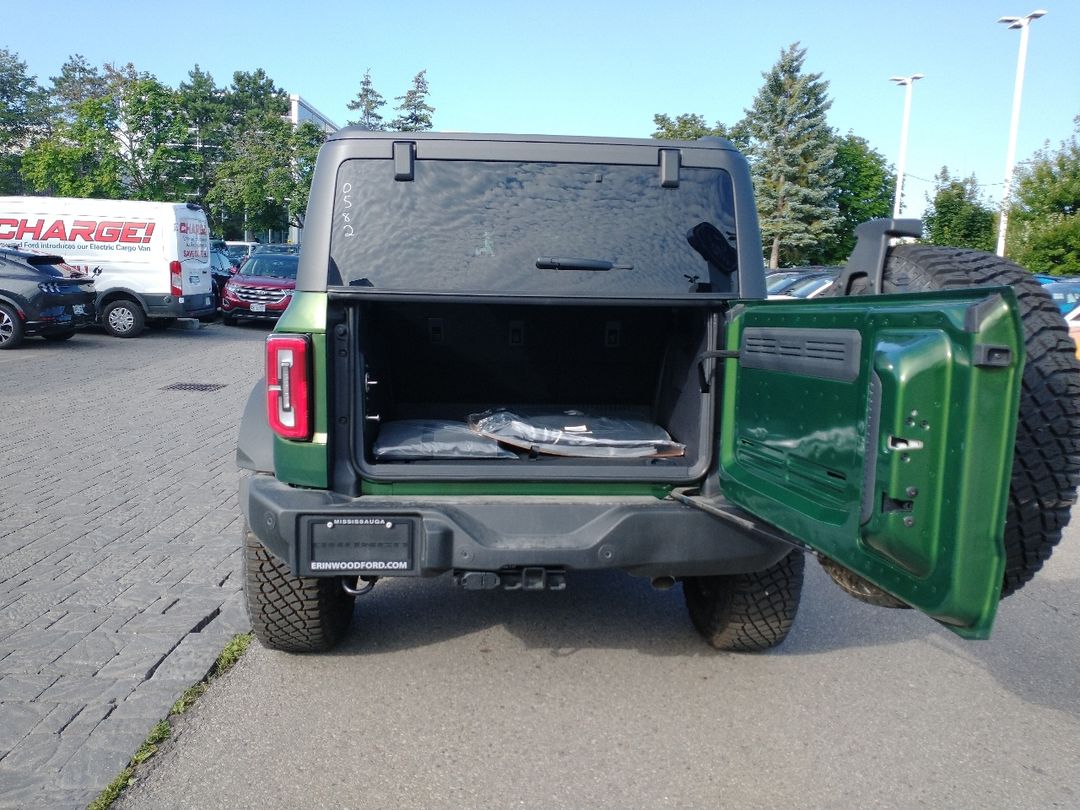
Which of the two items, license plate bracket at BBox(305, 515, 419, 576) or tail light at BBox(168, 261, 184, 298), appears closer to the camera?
license plate bracket at BBox(305, 515, 419, 576)

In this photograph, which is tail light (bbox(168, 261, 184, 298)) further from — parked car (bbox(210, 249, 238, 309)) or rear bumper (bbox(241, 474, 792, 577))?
rear bumper (bbox(241, 474, 792, 577))

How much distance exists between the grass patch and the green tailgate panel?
2253mm

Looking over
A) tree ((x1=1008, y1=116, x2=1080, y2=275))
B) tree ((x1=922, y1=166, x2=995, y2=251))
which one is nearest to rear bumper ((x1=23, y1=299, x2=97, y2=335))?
tree ((x1=1008, y1=116, x2=1080, y2=275))

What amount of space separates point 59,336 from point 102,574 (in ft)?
44.6

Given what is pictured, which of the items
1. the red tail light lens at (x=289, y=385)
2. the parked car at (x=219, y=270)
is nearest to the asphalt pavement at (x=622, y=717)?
the red tail light lens at (x=289, y=385)

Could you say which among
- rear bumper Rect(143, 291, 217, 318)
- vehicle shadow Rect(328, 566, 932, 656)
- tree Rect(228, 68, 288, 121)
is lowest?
vehicle shadow Rect(328, 566, 932, 656)

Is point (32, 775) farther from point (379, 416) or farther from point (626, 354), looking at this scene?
point (626, 354)

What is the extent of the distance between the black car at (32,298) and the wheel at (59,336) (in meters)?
0.03

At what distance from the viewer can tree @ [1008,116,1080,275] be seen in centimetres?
2602

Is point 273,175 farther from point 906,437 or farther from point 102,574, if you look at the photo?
point 906,437

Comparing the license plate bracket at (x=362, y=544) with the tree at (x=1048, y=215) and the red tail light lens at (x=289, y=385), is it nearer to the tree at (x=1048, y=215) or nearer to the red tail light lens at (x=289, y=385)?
the red tail light lens at (x=289, y=385)

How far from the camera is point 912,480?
2449mm

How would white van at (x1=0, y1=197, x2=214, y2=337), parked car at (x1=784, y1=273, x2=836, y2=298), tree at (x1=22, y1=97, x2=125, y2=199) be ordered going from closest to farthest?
parked car at (x1=784, y1=273, x2=836, y2=298) < white van at (x1=0, y1=197, x2=214, y2=337) < tree at (x1=22, y1=97, x2=125, y2=199)

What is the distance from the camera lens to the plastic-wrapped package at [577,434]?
4.00m
